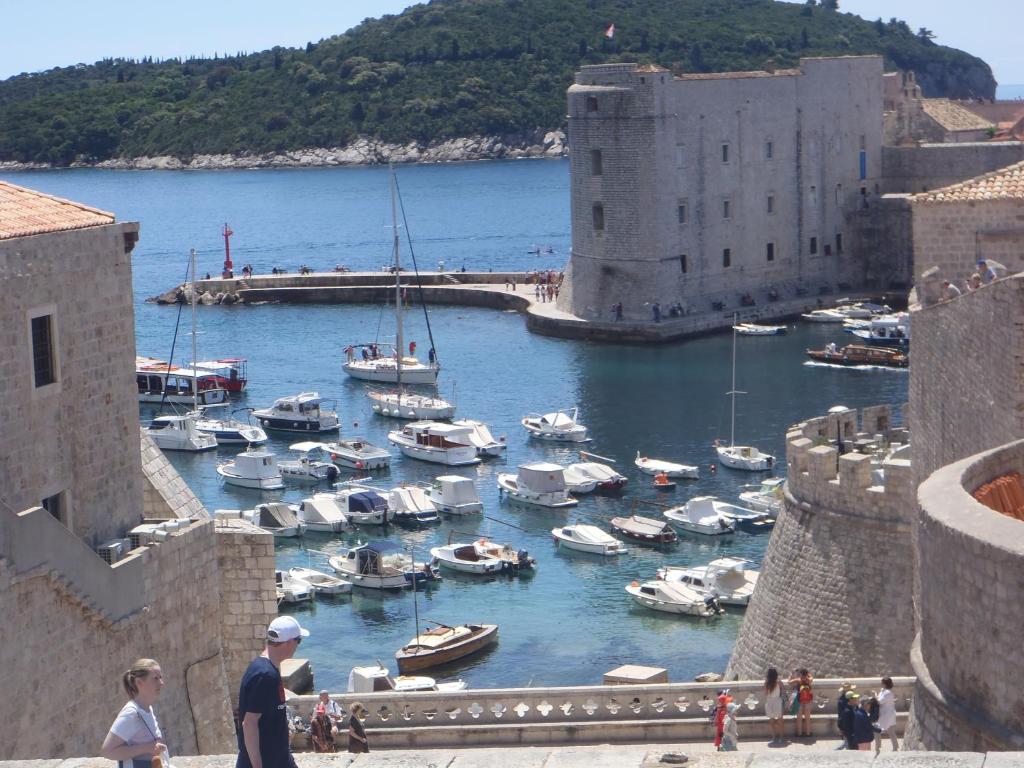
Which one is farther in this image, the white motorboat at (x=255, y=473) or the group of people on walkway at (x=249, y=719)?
the white motorboat at (x=255, y=473)

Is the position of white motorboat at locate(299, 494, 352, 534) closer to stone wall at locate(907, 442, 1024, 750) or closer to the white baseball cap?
stone wall at locate(907, 442, 1024, 750)

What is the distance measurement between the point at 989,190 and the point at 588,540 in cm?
1671

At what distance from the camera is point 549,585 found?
31094mm

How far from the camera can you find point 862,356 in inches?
2034

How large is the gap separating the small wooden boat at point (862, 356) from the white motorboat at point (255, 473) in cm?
1907

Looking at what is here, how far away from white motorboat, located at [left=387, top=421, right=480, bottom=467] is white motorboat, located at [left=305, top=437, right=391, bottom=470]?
2.33 feet

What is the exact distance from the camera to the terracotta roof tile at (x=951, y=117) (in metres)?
74.7

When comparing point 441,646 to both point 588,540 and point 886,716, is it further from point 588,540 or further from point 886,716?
point 886,716

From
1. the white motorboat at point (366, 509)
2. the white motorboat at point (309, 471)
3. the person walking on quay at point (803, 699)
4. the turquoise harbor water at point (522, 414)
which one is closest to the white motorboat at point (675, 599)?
the turquoise harbor water at point (522, 414)

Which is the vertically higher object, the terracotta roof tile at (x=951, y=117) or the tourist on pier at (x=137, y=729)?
the terracotta roof tile at (x=951, y=117)

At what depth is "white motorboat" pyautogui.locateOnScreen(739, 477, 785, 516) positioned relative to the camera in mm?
34719

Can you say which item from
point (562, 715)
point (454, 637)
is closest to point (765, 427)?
point (454, 637)

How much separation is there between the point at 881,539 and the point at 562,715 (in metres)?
3.98

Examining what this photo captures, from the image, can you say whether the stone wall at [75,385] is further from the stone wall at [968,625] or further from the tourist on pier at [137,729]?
the stone wall at [968,625]
